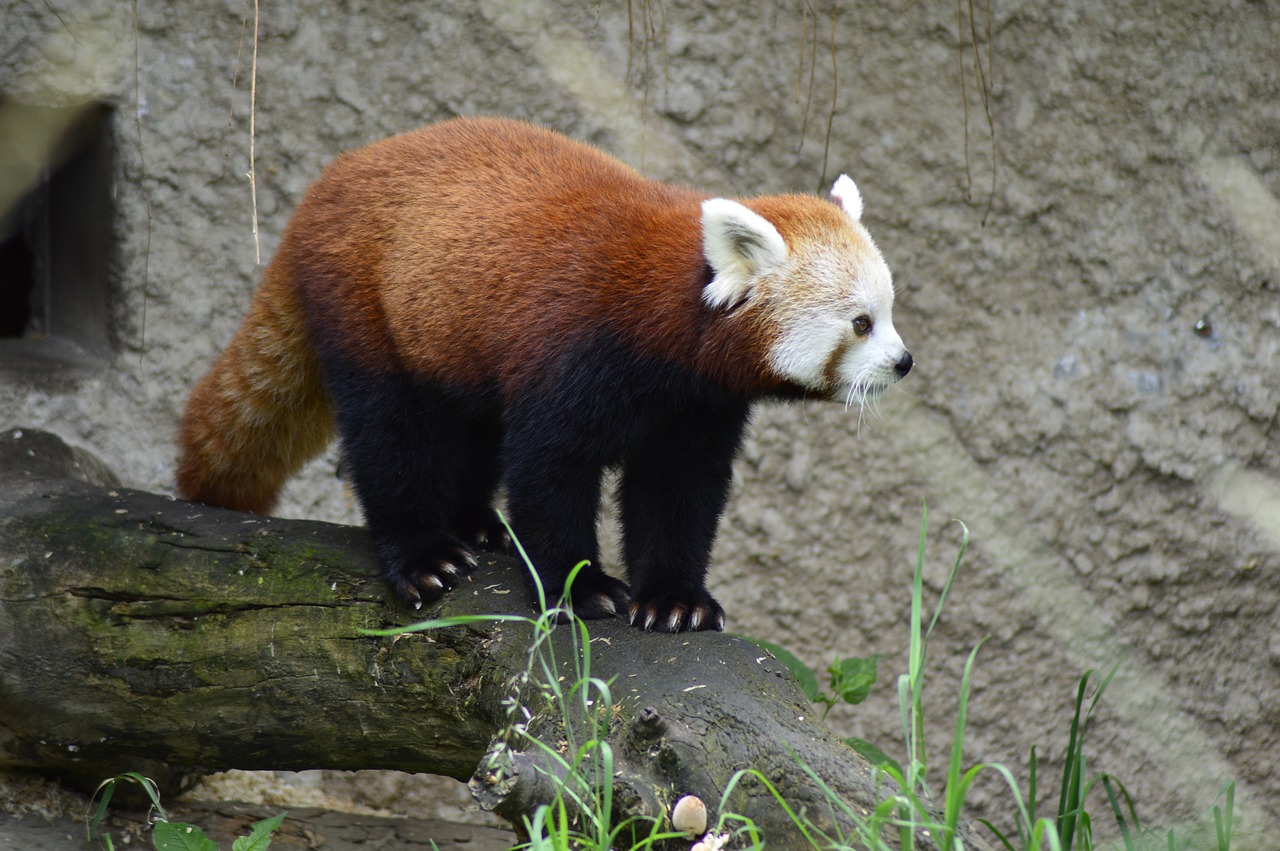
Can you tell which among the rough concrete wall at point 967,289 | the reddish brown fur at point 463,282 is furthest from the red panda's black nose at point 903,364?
the rough concrete wall at point 967,289

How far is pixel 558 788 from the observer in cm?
186

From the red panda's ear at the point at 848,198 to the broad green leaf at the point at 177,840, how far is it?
6.46 feet

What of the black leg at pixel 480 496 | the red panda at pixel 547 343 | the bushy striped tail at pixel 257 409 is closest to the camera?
the red panda at pixel 547 343

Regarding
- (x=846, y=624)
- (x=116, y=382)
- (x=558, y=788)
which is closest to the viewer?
(x=558, y=788)

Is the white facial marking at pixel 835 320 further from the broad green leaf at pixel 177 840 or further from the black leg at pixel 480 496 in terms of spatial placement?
the broad green leaf at pixel 177 840

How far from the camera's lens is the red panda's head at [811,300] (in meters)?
2.55

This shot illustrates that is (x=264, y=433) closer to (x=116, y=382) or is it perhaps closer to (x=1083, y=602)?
(x=116, y=382)

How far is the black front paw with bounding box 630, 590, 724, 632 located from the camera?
2564 millimetres

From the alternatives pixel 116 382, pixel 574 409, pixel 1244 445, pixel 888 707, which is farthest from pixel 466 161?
pixel 1244 445

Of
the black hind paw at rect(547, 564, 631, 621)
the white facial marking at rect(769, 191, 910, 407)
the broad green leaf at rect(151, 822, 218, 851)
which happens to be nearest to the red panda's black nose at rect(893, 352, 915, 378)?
the white facial marking at rect(769, 191, 910, 407)

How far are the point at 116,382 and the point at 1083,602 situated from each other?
3.16 m

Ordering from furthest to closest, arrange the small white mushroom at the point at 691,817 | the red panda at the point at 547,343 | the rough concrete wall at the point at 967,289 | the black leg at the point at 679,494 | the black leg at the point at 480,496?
the rough concrete wall at the point at 967,289 < the black leg at the point at 480,496 < the black leg at the point at 679,494 < the red panda at the point at 547,343 < the small white mushroom at the point at 691,817

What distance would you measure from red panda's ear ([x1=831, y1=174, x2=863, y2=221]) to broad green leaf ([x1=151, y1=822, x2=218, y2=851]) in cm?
197

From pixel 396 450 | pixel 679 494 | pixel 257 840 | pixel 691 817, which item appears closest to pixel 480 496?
pixel 396 450
